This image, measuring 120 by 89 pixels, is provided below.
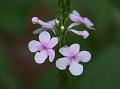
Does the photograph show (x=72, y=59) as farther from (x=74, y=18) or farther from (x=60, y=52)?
(x=74, y=18)

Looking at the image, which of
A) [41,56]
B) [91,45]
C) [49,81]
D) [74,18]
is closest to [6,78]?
[49,81]

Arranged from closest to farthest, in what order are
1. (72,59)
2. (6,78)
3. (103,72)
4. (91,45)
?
(72,59) → (103,72) → (6,78) → (91,45)

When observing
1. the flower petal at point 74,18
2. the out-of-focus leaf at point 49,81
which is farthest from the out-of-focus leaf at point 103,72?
the flower petal at point 74,18

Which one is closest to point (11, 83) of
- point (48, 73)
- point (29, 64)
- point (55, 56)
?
point (48, 73)

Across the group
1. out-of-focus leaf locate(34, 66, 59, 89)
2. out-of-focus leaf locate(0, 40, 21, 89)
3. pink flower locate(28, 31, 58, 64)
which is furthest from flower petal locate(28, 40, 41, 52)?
out-of-focus leaf locate(0, 40, 21, 89)

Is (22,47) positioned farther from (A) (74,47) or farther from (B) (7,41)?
(A) (74,47)

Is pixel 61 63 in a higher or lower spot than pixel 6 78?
higher

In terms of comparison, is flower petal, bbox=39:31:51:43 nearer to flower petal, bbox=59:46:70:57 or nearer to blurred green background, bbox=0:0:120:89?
flower petal, bbox=59:46:70:57
